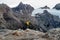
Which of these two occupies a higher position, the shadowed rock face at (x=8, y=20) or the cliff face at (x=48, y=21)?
the shadowed rock face at (x=8, y=20)

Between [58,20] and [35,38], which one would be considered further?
[58,20]

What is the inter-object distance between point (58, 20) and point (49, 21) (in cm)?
65

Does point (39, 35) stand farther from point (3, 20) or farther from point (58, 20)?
point (58, 20)

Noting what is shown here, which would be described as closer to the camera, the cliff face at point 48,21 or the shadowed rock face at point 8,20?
the shadowed rock face at point 8,20

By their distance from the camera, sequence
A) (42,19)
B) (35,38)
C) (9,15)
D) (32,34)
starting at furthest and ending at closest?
(42,19)
(9,15)
(32,34)
(35,38)

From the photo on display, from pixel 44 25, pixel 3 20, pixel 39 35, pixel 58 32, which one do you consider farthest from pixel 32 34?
pixel 44 25

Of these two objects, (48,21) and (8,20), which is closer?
(8,20)

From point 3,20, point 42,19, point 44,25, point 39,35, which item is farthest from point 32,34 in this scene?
point 42,19

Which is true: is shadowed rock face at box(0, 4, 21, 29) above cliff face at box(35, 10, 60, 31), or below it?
above

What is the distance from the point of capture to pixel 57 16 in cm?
1402

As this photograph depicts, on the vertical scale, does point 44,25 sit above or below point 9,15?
below

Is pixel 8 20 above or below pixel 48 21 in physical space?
above

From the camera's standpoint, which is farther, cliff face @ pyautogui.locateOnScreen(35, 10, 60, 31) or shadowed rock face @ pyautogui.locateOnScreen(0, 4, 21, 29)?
cliff face @ pyautogui.locateOnScreen(35, 10, 60, 31)

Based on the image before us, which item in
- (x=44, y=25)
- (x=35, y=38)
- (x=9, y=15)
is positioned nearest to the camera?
(x=35, y=38)
